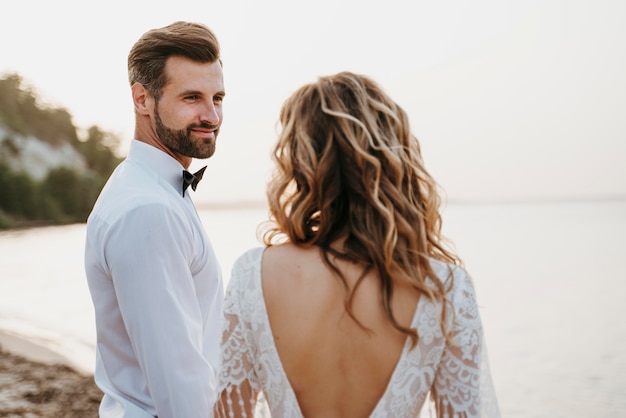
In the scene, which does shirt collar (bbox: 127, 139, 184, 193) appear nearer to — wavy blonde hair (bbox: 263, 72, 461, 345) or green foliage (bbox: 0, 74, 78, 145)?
wavy blonde hair (bbox: 263, 72, 461, 345)

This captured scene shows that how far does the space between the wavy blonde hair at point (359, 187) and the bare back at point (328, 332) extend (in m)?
0.03

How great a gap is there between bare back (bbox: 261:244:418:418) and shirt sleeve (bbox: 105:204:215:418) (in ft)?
1.58

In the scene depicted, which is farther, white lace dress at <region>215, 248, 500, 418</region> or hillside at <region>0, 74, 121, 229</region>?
hillside at <region>0, 74, 121, 229</region>

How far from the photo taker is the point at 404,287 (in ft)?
4.99

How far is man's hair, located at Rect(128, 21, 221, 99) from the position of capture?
2.39 metres

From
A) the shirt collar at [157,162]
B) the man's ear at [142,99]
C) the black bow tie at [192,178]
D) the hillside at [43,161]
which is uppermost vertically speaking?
the man's ear at [142,99]

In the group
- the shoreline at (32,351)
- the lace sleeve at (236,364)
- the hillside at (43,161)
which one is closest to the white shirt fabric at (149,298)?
the lace sleeve at (236,364)

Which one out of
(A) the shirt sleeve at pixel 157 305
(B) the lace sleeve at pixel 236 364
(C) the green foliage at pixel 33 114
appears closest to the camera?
(B) the lace sleeve at pixel 236 364

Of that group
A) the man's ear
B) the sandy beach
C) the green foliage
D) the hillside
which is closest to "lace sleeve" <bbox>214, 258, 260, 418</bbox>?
the man's ear

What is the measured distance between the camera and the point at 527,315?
17.5 meters

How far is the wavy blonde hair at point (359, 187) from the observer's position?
4.95ft

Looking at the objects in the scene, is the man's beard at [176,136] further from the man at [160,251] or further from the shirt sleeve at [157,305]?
the shirt sleeve at [157,305]

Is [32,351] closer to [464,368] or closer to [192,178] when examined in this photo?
[192,178]

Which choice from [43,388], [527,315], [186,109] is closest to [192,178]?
[186,109]
